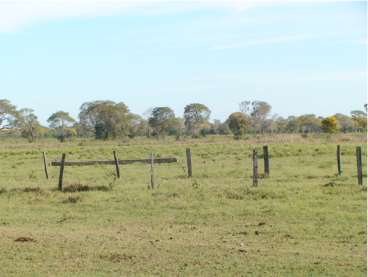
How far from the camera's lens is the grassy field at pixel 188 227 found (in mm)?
9484

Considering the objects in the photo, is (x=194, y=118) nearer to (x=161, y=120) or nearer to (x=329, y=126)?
(x=161, y=120)

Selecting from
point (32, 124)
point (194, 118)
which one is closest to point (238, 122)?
point (194, 118)

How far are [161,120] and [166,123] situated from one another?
1136mm

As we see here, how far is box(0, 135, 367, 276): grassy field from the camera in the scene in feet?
31.1

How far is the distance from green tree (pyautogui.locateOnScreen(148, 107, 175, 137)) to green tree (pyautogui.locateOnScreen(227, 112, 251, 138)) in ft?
30.5

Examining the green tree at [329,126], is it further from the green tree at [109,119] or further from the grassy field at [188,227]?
the grassy field at [188,227]

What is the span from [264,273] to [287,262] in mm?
797

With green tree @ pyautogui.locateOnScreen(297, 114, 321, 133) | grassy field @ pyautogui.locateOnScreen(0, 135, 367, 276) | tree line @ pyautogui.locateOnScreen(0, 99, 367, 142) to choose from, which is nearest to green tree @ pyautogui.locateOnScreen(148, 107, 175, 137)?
tree line @ pyautogui.locateOnScreen(0, 99, 367, 142)

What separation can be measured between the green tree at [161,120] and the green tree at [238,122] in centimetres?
931

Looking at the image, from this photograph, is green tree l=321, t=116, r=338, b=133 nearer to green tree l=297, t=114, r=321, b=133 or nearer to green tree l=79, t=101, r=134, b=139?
green tree l=297, t=114, r=321, b=133

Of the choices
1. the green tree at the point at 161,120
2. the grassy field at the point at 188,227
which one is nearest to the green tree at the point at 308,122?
the green tree at the point at 161,120

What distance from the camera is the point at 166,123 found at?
323ft

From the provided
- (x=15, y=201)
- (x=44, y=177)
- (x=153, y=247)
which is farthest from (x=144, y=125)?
(x=153, y=247)

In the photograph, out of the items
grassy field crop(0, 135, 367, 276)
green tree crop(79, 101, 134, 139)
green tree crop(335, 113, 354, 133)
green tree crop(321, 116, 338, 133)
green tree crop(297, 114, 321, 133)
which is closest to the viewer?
grassy field crop(0, 135, 367, 276)
